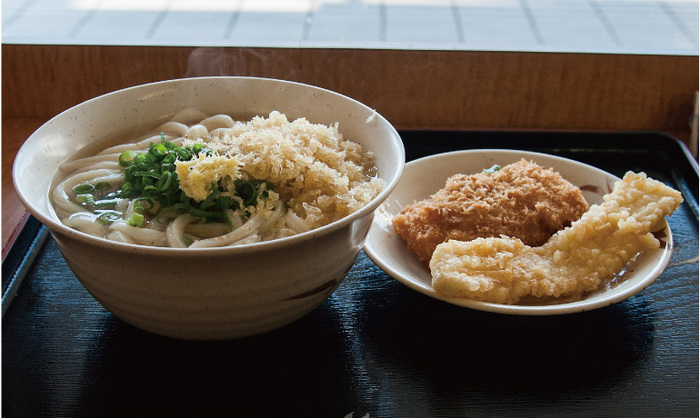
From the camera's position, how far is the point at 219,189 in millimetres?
1303

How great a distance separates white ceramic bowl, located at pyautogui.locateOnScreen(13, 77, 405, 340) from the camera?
1091 mm

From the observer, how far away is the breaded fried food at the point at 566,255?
140 centimetres

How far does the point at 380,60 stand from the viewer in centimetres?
221

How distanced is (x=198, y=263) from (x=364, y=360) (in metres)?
0.43

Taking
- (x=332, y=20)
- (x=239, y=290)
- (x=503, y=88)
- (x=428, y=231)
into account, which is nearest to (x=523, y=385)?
(x=428, y=231)

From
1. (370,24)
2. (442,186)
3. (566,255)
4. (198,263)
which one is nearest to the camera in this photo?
(198,263)

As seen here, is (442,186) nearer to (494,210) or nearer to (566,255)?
(494,210)

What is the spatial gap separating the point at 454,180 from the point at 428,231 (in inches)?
9.0

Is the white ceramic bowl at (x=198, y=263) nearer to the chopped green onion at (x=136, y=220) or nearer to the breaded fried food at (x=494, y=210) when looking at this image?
the chopped green onion at (x=136, y=220)

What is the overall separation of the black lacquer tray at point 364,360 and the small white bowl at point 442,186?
0.07 meters

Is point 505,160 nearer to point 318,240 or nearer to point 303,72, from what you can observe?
point 303,72

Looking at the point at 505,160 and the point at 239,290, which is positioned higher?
the point at 239,290

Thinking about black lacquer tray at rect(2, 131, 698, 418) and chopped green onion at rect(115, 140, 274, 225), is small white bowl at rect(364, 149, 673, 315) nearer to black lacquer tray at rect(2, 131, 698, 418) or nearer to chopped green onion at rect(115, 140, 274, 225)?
black lacquer tray at rect(2, 131, 698, 418)

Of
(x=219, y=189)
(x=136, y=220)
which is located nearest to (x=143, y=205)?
(x=136, y=220)
